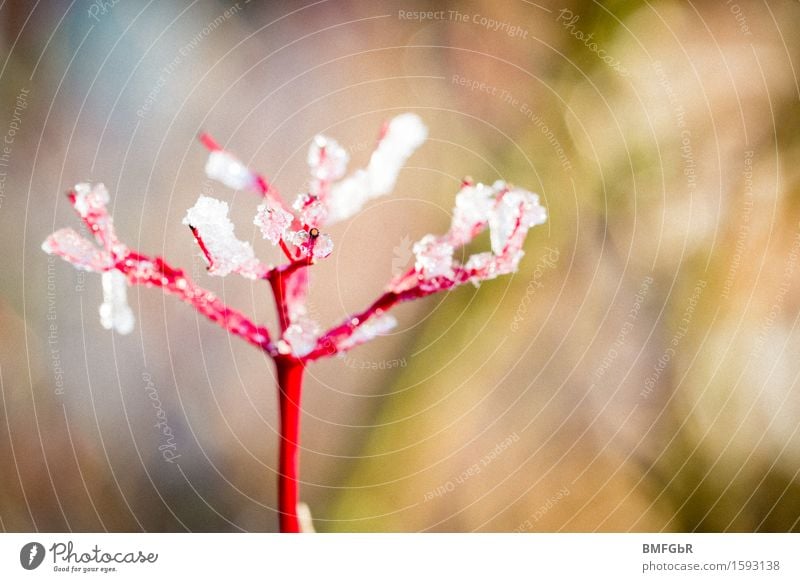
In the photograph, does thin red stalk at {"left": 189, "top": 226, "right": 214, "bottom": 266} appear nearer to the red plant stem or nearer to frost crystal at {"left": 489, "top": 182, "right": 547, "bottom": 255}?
the red plant stem

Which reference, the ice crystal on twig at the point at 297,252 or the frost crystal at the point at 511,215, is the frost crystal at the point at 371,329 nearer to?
the ice crystal on twig at the point at 297,252

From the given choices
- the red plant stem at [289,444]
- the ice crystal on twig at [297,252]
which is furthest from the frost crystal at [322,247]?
the red plant stem at [289,444]

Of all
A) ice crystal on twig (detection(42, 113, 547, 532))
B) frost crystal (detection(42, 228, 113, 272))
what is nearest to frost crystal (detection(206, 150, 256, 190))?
ice crystal on twig (detection(42, 113, 547, 532))

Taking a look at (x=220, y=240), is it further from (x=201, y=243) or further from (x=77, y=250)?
(x=77, y=250)

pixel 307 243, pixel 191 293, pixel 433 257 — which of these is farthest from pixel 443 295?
pixel 191 293
